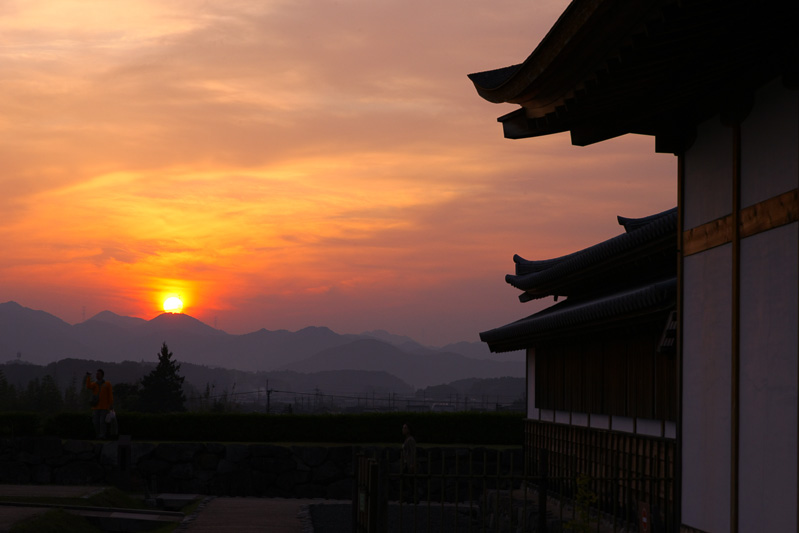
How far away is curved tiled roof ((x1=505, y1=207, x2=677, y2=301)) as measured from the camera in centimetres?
1491

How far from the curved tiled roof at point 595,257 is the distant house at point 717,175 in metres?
5.86

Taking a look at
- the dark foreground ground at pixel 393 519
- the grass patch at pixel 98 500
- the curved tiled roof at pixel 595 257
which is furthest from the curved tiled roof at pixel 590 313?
the grass patch at pixel 98 500

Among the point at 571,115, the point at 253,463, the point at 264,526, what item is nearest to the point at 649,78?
the point at 571,115

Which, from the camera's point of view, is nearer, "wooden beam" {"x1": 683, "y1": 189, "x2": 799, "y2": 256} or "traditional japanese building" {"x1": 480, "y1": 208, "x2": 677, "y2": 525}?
"wooden beam" {"x1": 683, "y1": 189, "x2": 799, "y2": 256}

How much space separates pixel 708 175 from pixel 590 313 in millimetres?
6736

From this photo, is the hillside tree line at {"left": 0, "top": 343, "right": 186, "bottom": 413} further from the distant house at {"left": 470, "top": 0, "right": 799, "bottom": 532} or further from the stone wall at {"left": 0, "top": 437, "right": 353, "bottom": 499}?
the distant house at {"left": 470, "top": 0, "right": 799, "bottom": 532}

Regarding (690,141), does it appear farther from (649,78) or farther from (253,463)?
(253,463)

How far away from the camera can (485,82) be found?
339 inches

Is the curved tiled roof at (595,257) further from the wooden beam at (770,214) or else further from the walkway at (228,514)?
the walkway at (228,514)

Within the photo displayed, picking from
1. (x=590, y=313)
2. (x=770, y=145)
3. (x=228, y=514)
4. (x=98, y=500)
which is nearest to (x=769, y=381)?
(x=770, y=145)

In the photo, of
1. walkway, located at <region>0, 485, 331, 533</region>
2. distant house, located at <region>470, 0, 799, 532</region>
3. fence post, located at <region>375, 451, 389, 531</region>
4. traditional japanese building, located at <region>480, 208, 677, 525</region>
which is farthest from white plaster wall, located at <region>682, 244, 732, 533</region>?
walkway, located at <region>0, 485, 331, 533</region>

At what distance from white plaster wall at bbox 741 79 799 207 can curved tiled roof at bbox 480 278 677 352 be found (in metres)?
4.63

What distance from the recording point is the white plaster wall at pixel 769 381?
670cm

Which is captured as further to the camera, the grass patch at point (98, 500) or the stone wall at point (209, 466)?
the stone wall at point (209, 466)
